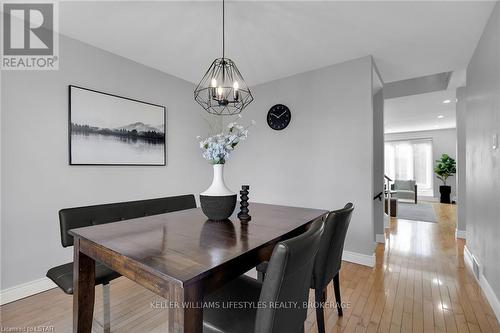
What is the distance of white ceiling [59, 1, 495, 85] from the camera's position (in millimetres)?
1918

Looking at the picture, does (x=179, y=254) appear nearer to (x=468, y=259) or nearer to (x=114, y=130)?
(x=114, y=130)

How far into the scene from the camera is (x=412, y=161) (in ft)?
A: 28.7

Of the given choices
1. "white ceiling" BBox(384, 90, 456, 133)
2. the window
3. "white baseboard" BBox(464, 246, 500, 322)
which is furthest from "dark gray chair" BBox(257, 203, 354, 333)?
the window

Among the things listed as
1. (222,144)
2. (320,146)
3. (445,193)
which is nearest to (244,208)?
(222,144)

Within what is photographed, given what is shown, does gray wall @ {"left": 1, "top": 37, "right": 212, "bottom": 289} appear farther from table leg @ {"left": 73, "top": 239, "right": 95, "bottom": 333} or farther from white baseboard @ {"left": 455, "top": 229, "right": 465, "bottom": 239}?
white baseboard @ {"left": 455, "top": 229, "right": 465, "bottom": 239}

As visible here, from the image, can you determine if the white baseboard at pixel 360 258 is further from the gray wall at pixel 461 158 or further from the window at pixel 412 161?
the window at pixel 412 161

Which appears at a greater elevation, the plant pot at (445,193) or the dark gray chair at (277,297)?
the dark gray chair at (277,297)

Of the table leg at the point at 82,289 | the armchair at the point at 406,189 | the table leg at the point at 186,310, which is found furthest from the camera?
the armchair at the point at 406,189

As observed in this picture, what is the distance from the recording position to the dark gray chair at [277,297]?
80cm

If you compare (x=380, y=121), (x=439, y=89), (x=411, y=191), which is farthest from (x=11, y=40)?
(x=411, y=191)

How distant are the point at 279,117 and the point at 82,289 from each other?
295cm

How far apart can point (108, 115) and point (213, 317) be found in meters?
2.43

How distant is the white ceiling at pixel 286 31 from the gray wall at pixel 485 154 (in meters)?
0.27

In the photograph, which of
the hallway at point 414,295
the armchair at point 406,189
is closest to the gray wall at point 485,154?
the hallway at point 414,295
